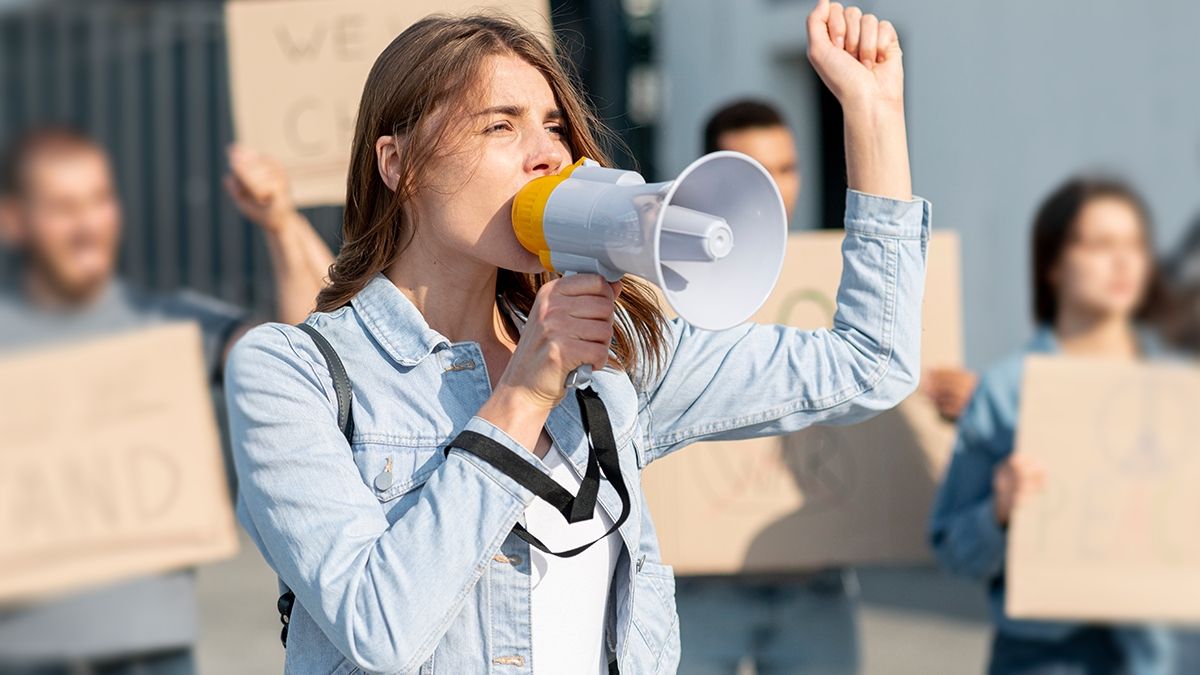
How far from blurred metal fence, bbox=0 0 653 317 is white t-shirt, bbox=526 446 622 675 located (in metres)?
4.61

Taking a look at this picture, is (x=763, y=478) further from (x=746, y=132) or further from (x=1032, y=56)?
(x=1032, y=56)

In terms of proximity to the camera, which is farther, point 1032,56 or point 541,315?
point 1032,56

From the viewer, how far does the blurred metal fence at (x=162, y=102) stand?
6.21 metres

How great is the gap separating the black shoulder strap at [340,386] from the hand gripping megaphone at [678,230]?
0.79 ft

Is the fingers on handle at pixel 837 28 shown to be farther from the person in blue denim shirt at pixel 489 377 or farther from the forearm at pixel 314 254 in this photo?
the forearm at pixel 314 254

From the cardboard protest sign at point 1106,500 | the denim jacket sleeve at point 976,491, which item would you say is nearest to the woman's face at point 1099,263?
the cardboard protest sign at point 1106,500

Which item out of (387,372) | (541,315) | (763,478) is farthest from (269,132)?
(541,315)

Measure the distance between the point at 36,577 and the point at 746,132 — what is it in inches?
67.8

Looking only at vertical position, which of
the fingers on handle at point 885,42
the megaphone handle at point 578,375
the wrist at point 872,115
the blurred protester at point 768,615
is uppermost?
the fingers on handle at point 885,42

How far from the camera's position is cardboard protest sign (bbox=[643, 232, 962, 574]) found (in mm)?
2969

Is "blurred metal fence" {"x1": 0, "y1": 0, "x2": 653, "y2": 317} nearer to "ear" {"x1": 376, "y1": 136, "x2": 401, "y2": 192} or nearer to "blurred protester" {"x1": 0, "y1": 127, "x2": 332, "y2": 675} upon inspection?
"blurred protester" {"x1": 0, "y1": 127, "x2": 332, "y2": 675}

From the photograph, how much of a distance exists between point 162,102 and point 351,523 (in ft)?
18.6

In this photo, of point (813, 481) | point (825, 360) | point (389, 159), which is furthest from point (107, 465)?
point (825, 360)

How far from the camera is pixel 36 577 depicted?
2.64 m
